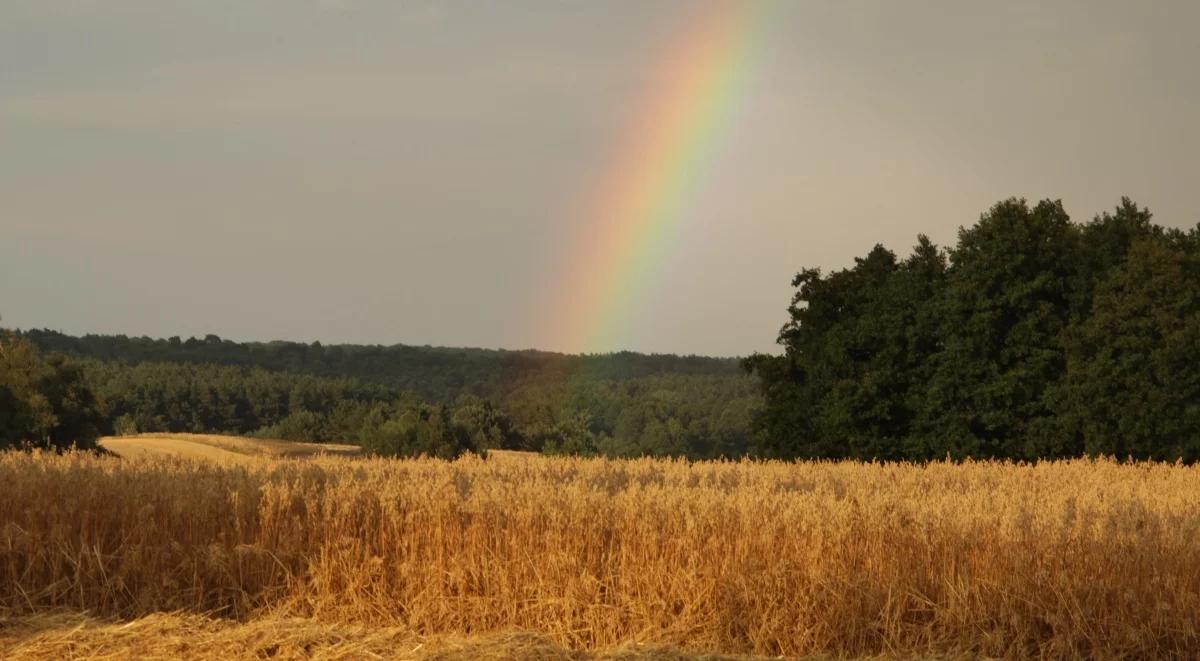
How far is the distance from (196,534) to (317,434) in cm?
8439

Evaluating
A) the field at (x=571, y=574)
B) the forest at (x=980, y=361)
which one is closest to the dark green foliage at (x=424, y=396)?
the forest at (x=980, y=361)

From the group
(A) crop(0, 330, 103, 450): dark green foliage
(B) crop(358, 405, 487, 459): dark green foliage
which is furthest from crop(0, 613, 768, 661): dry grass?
(B) crop(358, 405, 487, 459): dark green foliage

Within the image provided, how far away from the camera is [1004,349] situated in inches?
1773

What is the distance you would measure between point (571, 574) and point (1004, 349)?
118 ft

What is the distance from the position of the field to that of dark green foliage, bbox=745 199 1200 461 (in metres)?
27.8

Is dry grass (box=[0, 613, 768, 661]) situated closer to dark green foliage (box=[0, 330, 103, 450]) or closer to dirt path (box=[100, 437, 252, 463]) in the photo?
dark green foliage (box=[0, 330, 103, 450])

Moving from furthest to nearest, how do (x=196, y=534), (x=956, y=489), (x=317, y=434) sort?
1. (x=317, y=434)
2. (x=956, y=489)
3. (x=196, y=534)

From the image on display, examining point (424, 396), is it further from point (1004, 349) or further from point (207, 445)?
point (1004, 349)

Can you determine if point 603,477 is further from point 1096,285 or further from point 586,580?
point 1096,285

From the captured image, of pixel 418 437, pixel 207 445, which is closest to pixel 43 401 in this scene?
pixel 207 445

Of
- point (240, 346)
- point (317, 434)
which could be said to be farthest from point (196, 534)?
point (240, 346)

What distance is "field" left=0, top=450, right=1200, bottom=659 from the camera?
11.1 m

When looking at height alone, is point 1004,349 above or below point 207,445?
above

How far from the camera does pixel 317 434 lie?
9656cm
